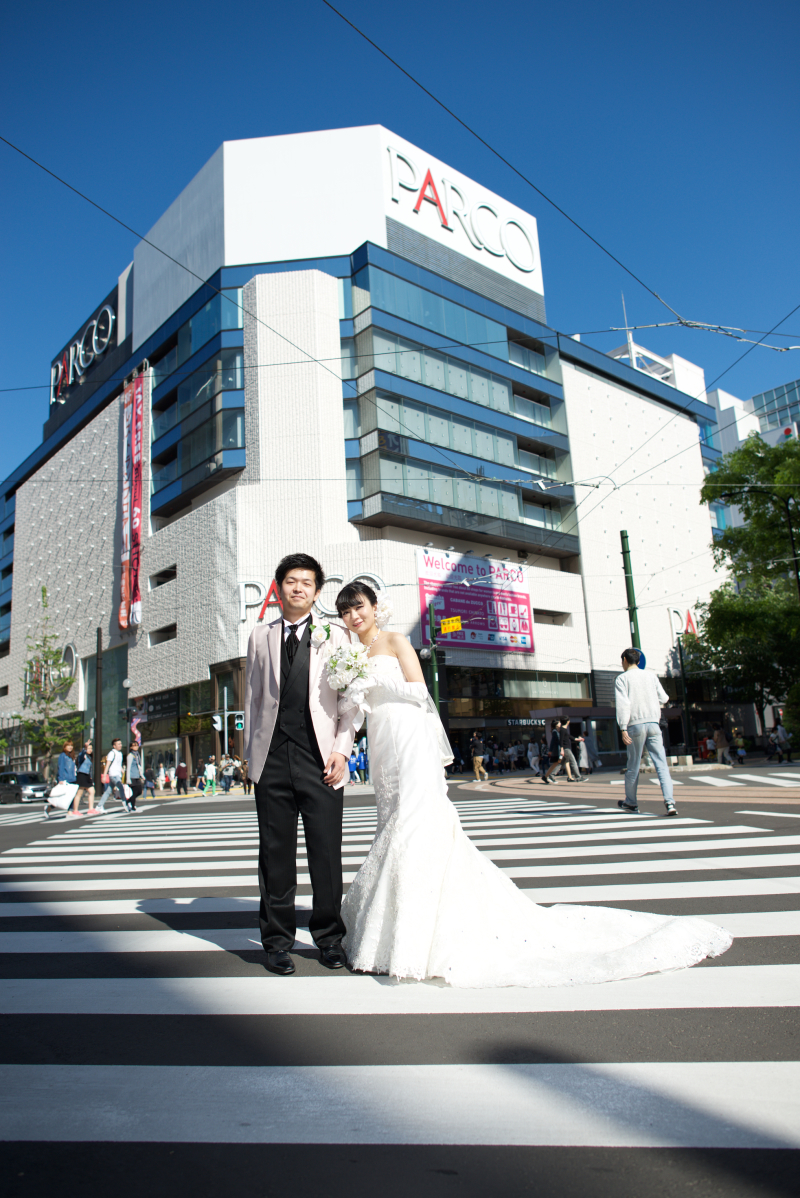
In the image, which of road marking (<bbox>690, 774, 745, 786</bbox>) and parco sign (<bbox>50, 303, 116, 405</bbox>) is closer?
road marking (<bbox>690, 774, 745, 786</bbox>)

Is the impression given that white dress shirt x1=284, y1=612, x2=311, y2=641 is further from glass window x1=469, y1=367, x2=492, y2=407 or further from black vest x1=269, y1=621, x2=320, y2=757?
glass window x1=469, y1=367, x2=492, y2=407

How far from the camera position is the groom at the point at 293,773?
346cm

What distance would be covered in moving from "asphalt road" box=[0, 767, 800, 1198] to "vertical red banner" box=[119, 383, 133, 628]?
136 ft

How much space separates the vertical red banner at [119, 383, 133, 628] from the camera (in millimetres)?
43750

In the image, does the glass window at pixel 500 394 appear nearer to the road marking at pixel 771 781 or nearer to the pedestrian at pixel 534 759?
the pedestrian at pixel 534 759

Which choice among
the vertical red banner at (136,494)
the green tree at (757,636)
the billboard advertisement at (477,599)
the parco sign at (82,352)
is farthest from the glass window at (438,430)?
the parco sign at (82,352)

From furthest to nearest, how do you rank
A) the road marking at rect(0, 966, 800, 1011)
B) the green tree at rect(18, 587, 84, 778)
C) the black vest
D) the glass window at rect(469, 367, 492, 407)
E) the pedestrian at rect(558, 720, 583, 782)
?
the green tree at rect(18, 587, 84, 778)
the glass window at rect(469, 367, 492, 407)
the pedestrian at rect(558, 720, 583, 782)
the black vest
the road marking at rect(0, 966, 800, 1011)

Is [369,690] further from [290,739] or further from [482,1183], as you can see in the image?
[482,1183]

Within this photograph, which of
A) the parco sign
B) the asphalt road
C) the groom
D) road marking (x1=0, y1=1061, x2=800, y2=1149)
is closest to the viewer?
the asphalt road

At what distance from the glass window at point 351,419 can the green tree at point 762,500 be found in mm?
16690

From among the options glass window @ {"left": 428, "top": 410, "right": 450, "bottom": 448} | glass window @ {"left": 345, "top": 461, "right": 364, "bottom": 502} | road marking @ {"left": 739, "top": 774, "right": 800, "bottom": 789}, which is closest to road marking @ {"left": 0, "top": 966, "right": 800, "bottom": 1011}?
road marking @ {"left": 739, "top": 774, "right": 800, "bottom": 789}

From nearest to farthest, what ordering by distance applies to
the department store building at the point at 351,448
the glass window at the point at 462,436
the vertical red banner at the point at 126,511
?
the department store building at the point at 351,448
the glass window at the point at 462,436
the vertical red banner at the point at 126,511

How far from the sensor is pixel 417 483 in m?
38.0

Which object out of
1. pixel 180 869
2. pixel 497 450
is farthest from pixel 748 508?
pixel 180 869
